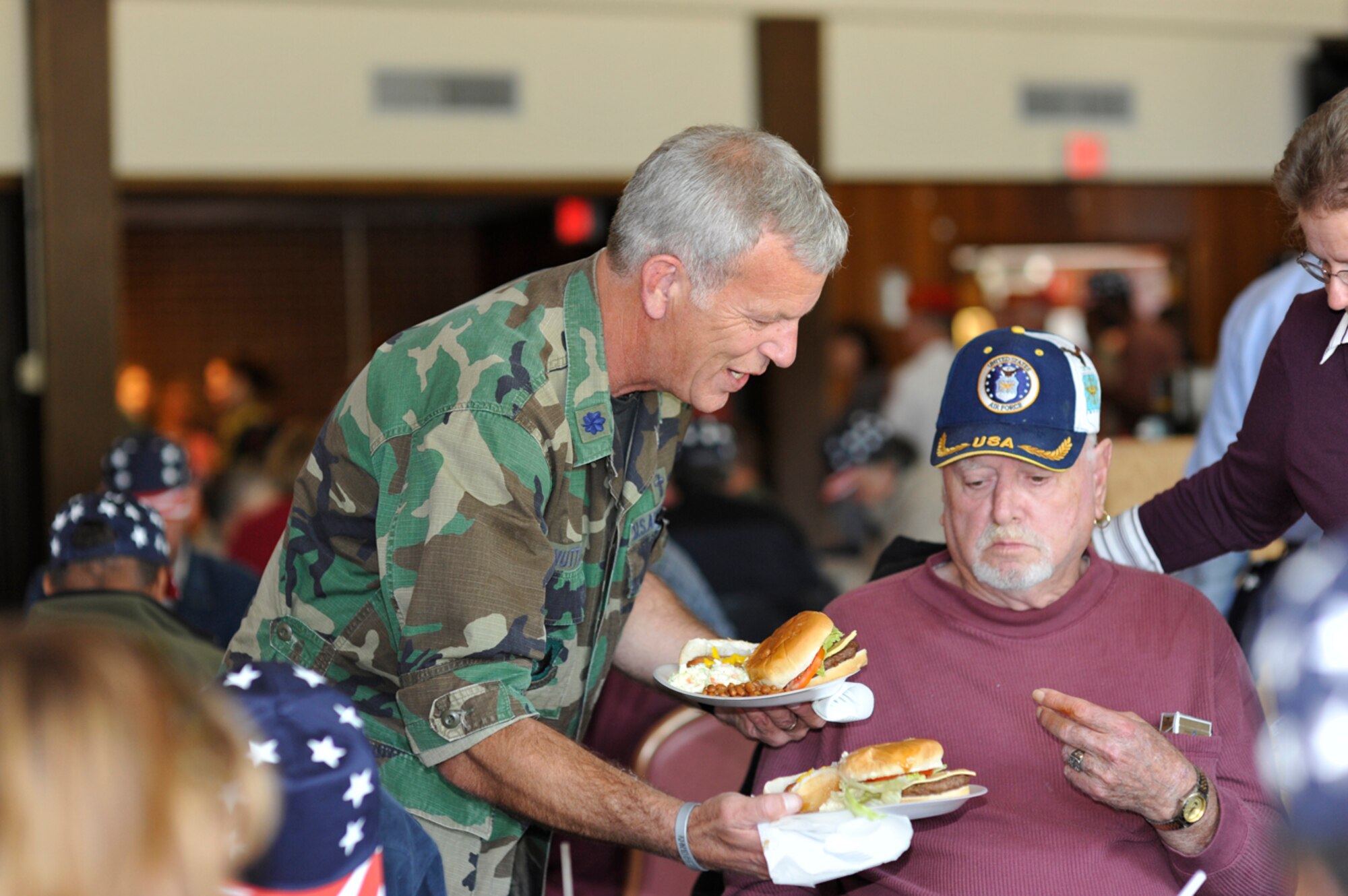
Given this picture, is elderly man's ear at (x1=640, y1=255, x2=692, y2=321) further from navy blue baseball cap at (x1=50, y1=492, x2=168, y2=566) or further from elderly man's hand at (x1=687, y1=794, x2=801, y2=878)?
navy blue baseball cap at (x1=50, y1=492, x2=168, y2=566)

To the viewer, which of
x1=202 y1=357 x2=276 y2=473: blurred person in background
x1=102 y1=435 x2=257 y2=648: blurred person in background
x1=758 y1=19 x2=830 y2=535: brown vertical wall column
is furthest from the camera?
x1=202 y1=357 x2=276 y2=473: blurred person in background

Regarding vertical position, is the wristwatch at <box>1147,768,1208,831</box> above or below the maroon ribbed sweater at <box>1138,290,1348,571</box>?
below

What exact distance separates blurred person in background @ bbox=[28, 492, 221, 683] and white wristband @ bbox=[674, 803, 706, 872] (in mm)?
1516

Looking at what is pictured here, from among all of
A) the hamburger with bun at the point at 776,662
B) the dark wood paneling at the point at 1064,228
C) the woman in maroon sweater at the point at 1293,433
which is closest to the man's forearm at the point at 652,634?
the hamburger with bun at the point at 776,662

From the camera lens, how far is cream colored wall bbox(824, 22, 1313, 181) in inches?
281

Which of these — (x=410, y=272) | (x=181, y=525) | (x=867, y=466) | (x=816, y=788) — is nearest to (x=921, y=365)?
(x=867, y=466)

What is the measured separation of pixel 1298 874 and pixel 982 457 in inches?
51.0

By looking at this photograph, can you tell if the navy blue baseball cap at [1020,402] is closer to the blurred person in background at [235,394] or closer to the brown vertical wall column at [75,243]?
the brown vertical wall column at [75,243]

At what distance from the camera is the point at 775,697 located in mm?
1853

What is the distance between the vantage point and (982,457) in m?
2.13

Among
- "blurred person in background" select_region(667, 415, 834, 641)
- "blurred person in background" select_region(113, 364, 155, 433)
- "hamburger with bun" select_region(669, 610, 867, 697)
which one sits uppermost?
"hamburger with bun" select_region(669, 610, 867, 697)

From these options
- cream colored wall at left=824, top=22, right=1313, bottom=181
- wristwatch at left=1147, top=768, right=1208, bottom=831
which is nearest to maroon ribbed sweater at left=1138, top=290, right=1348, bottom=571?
wristwatch at left=1147, top=768, right=1208, bottom=831

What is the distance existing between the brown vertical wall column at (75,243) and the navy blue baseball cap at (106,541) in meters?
3.14

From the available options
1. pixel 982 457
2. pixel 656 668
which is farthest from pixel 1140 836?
pixel 656 668
